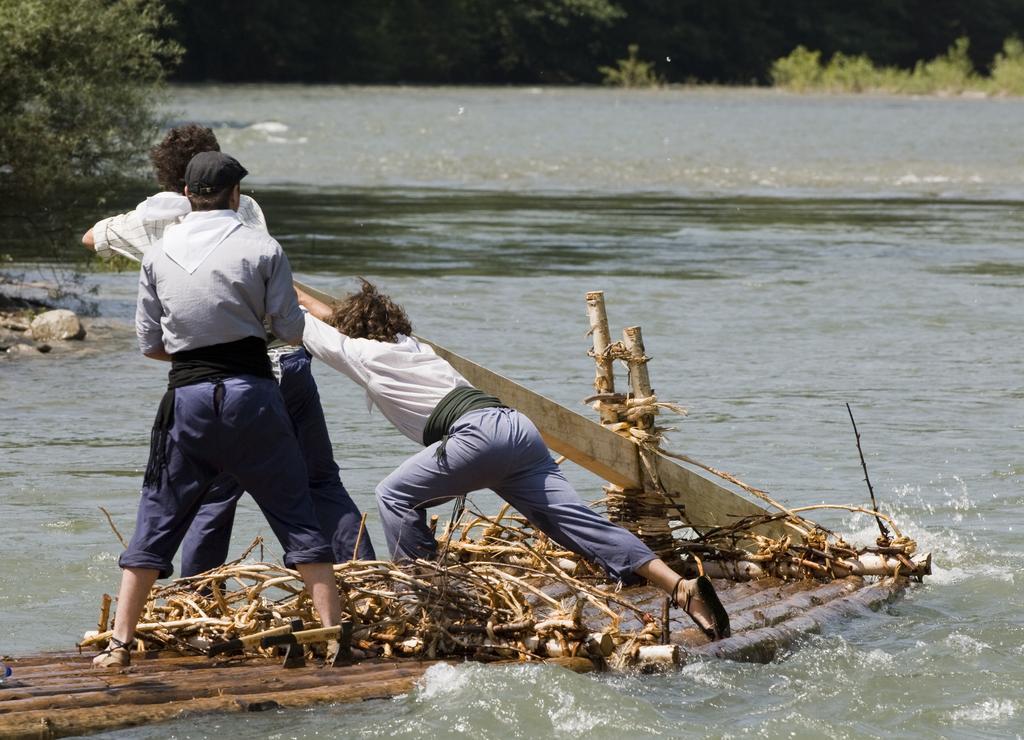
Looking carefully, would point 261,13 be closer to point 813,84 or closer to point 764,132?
point 813,84

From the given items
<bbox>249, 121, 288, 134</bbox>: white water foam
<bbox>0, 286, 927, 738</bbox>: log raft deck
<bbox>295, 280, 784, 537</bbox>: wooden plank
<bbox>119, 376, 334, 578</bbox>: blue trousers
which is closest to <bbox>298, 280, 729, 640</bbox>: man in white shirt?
<bbox>0, 286, 927, 738</bbox>: log raft deck

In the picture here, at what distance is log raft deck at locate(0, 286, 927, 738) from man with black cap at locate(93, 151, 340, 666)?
272 millimetres

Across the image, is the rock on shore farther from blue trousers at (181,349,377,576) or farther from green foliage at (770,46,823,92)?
green foliage at (770,46,823,92)

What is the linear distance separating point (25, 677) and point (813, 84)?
76790 mm

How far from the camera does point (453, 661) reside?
21.1 feet

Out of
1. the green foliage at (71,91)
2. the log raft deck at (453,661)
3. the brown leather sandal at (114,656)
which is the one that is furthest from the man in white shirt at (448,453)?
the green foliage at (71,91)

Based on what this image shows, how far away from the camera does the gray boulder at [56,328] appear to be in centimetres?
1610

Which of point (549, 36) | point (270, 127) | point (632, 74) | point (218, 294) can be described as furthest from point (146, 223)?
point (549, 36)

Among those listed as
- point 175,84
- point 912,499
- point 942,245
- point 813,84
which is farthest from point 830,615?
point 813,84

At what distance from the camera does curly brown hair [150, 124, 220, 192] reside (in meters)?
6.71

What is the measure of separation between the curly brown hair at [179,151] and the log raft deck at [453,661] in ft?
Answer: 2.54

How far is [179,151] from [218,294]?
1036 mm

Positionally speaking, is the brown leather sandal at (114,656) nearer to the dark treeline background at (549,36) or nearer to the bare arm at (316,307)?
the bare arm at (316,307)

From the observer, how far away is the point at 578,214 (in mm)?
28703
